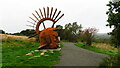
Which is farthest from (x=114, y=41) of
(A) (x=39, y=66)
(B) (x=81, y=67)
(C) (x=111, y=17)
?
(A) (x=39, y=66)

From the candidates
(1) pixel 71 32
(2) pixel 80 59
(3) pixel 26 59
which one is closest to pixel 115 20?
(2) pixel 80 59

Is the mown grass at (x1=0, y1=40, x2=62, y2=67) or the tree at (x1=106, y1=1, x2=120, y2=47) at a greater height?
the tree at (x1=106, y1=1, x2=120, y2=47)

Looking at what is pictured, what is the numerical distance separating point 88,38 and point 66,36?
16960 millimetres

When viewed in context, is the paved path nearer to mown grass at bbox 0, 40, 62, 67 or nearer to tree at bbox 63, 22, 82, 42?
mown grass at bbox 0, 40, 62, 67

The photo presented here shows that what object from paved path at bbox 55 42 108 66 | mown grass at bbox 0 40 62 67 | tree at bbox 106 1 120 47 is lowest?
paved path at bbox 55 42 108 66

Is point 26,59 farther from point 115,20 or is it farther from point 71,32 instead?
point 71,32

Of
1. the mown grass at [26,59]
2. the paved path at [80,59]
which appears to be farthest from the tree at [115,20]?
the mown grass at [26,59]

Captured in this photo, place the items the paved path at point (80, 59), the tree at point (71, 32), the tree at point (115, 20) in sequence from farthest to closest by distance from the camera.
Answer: the tree at point (71, 32) < the tree at point (115, 20) < the paved path at point (80, 59)

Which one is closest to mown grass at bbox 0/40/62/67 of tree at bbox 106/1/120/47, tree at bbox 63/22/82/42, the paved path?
the paved path

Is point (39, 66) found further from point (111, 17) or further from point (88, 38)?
point (88, 38)

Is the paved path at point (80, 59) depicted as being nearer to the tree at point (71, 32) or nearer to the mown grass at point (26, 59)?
the mown grass at point (26, 59)

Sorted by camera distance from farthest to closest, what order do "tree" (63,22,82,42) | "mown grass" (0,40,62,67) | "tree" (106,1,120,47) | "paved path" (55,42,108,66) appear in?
"tree" (63,22,82,42) → "tree" (106,1,120,47) → "paved path" (55,42,108,66) → "mown grass" (0,40,62,67)

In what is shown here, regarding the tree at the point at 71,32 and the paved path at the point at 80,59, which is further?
the tree at the point at 71,32

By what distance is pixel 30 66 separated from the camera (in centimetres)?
655
